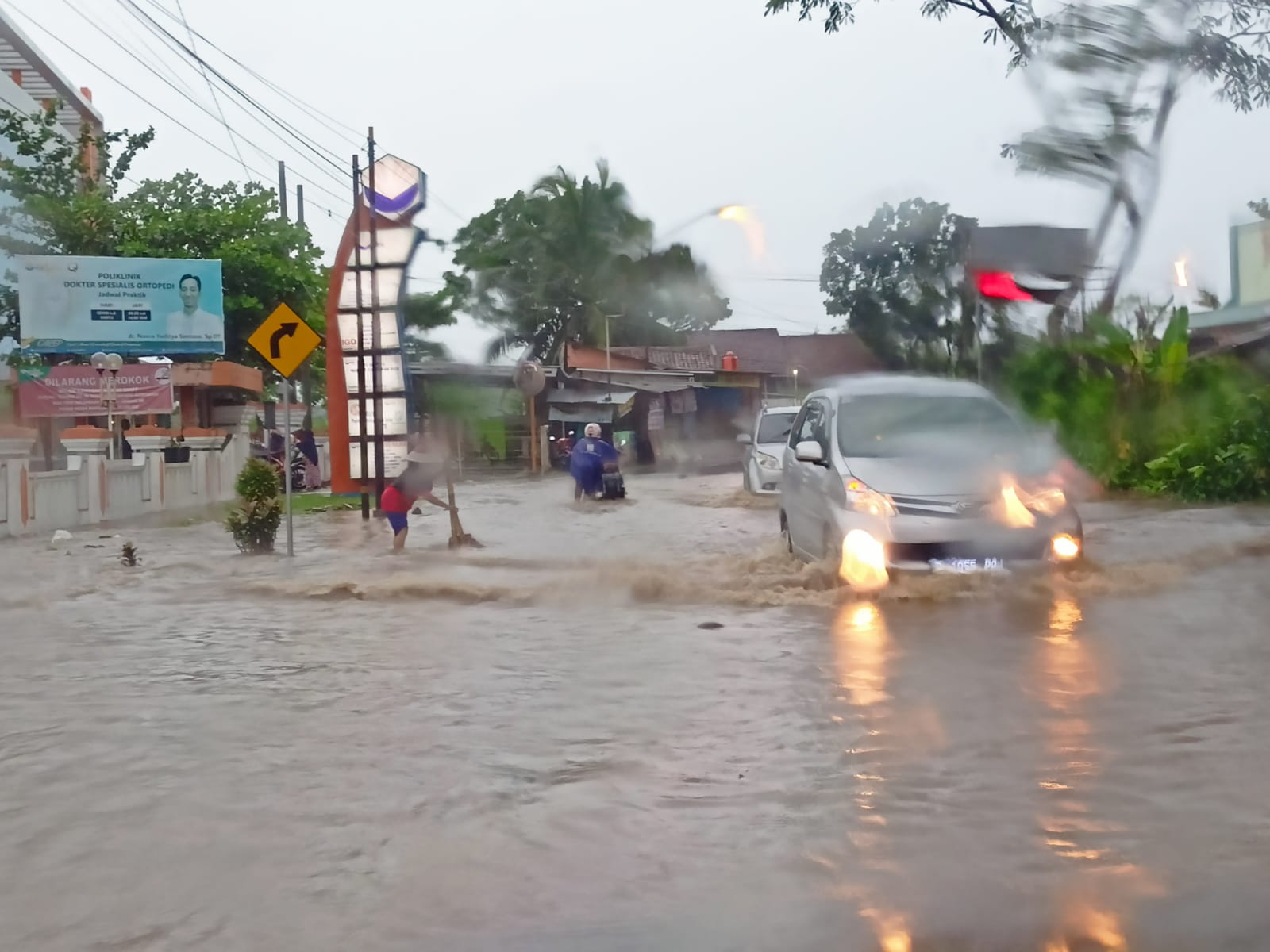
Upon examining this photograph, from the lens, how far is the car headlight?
368 inches

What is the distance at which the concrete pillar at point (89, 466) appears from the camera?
21.1 meters

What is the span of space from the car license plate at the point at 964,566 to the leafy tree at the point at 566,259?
1346 centimetres

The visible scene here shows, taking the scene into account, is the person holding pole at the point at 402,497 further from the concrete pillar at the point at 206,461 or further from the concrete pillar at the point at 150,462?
the concrete pillar at the point at 206,461

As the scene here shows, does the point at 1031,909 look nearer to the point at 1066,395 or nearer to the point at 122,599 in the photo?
the point at 122,599

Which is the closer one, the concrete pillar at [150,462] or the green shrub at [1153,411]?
the green shrub at [1153,411]

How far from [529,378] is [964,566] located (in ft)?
77.4

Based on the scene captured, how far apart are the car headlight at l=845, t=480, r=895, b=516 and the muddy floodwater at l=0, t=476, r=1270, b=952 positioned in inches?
24.0

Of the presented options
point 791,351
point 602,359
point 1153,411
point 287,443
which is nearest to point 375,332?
point 287,443

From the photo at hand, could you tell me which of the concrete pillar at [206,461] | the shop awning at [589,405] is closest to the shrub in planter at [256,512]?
the concrete pillar at [206,461]

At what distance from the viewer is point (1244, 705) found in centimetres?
643

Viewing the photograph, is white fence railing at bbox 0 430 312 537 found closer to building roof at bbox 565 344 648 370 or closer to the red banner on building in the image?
the red banner on building

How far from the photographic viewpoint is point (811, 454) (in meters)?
10.2

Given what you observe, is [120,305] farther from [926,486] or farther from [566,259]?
[926,486]

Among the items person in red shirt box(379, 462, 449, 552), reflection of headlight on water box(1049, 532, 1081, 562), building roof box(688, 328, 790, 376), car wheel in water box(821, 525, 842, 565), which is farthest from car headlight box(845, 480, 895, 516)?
building roof box(688, 328, 790, 376)
